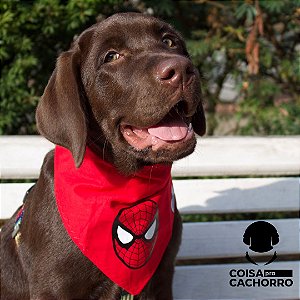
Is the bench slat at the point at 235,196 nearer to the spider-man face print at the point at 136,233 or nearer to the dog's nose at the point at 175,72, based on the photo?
the spider-man face print at the point at 136,233

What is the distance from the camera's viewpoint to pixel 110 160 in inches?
118

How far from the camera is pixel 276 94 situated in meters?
5.32

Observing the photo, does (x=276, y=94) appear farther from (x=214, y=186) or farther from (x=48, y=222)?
(x=48, y=222)

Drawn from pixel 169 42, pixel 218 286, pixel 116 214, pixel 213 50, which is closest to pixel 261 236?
pixel 218 286

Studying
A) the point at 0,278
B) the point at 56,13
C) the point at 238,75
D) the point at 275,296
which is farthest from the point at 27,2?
the point at 275,296

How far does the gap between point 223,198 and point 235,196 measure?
0.07 meters

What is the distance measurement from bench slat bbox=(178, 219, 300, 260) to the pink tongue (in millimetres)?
1204

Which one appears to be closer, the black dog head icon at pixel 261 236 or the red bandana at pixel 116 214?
the red bandana at pixel 116 214

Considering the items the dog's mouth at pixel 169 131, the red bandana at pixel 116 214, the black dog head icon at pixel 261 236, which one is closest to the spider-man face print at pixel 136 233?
the red bandana at pixel 116 214

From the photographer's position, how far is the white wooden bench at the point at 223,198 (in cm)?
375

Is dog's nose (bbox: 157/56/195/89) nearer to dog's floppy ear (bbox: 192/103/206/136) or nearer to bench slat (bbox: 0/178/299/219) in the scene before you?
dog's floppy ear (bbox: 192/103/206/136)

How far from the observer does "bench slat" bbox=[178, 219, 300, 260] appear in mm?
3811

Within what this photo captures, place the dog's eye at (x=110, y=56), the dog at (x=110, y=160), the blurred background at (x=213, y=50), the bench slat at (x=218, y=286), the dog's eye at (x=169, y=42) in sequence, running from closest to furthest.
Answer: the dog at (x=110, y=160) < the dog's eye at (x=110, y=56) < the dog's eye at (x=169, y=42) < the bench slat at (x=218, y=286) < the blurred background at (x=213, y=50)

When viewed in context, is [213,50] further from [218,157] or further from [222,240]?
[222,240]
